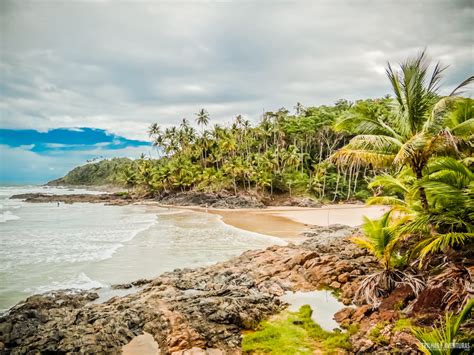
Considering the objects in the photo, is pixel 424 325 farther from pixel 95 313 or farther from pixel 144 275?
pixel 144 275

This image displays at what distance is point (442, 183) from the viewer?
6.96m

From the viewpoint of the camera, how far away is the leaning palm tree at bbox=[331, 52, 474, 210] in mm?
7402

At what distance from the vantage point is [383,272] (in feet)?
25.8

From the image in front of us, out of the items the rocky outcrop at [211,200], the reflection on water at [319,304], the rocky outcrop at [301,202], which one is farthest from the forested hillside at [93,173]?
the reflection on water at [319,304]

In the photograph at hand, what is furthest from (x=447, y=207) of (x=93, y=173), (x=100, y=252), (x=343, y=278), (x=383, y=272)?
(x=93, y=173)

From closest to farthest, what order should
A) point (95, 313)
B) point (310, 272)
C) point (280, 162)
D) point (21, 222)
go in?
1. point (95, 313)
2. point (310, 272)
3. point (21, 222)
4. point (280, 162)

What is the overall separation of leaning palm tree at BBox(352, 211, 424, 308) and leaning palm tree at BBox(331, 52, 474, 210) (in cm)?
118

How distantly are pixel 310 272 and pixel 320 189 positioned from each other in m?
40.8

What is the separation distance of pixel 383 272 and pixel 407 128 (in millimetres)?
3885

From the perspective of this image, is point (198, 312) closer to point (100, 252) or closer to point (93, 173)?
point (100, 252)

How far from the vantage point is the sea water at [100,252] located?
13078 millimetres

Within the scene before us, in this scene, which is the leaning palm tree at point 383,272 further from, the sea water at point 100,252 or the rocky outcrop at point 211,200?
the rocky outcrop at point 211,200

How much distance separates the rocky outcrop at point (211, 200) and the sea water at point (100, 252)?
Answer: 18.6m

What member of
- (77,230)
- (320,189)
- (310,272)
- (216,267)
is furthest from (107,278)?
(320,189)
